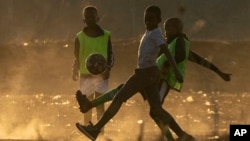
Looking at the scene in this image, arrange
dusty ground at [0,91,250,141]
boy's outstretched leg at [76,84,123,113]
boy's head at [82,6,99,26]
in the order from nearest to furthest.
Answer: boy's outstretched leg at [76,84,123,113] → boy's head at [82,6,99,26] → dusty ground at [0,91,250,141]

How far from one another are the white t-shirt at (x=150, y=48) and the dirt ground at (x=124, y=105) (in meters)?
1.44

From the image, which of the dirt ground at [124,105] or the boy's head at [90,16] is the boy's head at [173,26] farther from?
the dirt ground at [124,105]

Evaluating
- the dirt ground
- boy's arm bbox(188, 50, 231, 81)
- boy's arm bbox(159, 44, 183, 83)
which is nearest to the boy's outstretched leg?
boy's arm bbox(159, 44, 183, 83)

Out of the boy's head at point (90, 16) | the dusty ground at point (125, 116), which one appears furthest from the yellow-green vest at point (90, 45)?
the dusty ground at point (125, 116)

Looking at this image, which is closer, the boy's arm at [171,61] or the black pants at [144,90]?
the boy's arm at [171,61]

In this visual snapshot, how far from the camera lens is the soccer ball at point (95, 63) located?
36.7 ft

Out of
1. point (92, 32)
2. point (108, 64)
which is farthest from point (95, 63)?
point (92, 32)

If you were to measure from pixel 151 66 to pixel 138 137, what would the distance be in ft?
6.63

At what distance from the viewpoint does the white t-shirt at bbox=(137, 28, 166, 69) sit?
10.2m

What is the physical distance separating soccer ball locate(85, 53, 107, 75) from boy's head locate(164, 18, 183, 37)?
0.83 metres

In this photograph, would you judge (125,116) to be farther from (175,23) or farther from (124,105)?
(175,23)

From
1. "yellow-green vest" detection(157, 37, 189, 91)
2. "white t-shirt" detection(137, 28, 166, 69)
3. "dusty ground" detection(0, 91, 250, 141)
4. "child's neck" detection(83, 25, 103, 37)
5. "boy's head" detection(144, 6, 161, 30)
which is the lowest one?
"dusty ground" detection(0, 91, 250, 141)

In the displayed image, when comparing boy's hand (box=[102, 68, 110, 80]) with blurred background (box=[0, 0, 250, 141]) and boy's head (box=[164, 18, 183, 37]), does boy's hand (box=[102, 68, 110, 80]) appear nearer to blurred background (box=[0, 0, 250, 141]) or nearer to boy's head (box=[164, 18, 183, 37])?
boy's head (box=[164, 18, 183, 37])

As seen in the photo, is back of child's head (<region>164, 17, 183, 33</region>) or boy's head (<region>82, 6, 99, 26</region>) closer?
back of child's head (<region>164, 17, 183, 33</region>)
